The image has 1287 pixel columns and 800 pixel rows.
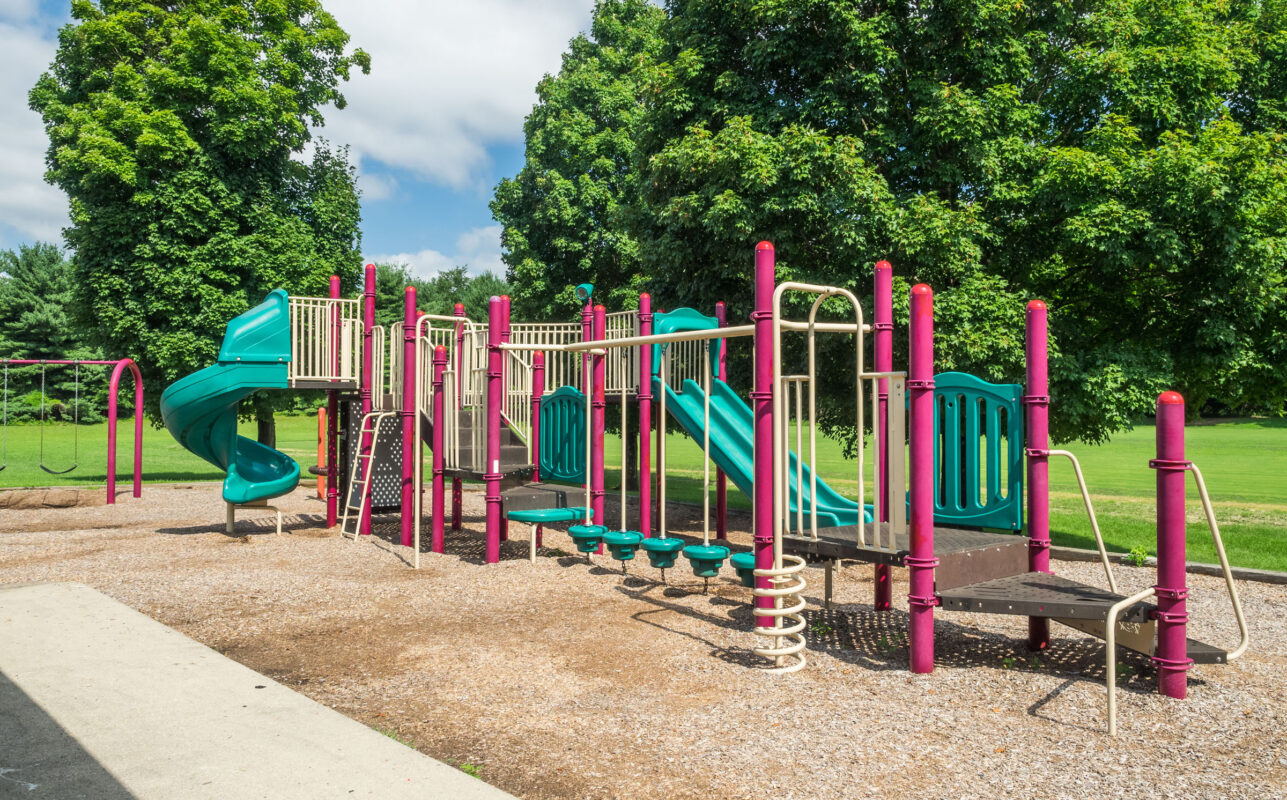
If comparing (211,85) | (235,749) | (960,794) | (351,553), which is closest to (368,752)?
(235,749)

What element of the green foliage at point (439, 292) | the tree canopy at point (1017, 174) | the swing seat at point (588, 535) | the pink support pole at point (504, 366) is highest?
the green foliage at point (439, 292)

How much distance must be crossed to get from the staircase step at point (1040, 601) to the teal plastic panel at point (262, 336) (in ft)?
31.0

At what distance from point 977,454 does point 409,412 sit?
7.05 m

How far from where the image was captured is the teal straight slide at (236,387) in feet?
37.9

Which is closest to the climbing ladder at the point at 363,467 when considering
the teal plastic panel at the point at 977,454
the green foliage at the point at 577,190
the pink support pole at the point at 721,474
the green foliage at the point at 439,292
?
the pink support pole at the point at 721,474

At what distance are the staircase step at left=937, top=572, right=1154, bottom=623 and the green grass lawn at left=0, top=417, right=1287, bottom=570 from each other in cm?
614

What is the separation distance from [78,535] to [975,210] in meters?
13.0

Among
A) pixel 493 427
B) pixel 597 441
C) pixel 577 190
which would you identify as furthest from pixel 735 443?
pixel 577 190

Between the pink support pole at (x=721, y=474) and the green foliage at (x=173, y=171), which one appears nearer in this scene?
the pink support pole at (x=721, y=474)

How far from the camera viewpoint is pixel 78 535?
1227 centimetres

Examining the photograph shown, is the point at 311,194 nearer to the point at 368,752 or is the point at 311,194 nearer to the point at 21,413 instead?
the point at 368,752

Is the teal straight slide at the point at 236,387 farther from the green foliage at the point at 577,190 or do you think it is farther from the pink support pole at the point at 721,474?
the green foliage at the point at 577,190

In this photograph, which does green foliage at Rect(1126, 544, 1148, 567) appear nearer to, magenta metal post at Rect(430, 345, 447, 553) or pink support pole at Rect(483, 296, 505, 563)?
pink support pole at Rect(483, 296, 505, 563)

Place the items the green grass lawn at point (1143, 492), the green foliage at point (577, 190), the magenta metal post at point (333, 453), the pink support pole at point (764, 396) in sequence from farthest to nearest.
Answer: the green foliage at point (577, 190), the magenta metal post at point (333, 453), the green grass lawn at point (1143, 492), the pink support pole at point (764, 396)
